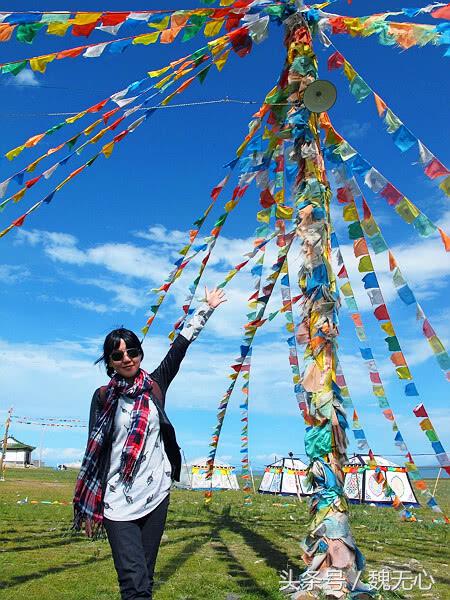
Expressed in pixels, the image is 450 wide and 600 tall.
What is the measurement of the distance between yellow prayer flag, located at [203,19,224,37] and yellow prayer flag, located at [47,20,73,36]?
1121mm

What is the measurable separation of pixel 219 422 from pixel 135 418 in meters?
6.52

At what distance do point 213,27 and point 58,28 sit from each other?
127cm

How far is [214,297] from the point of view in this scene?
12.7 feet

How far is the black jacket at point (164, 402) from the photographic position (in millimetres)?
3236

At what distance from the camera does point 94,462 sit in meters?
3.13

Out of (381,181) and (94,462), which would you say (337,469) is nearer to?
(94,462)

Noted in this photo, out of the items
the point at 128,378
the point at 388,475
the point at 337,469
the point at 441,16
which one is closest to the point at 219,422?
the point at 337,469

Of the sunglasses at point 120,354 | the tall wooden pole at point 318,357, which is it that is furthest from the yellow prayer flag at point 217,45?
the sunglasses at point 120,354

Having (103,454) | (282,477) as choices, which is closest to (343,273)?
(103,454)

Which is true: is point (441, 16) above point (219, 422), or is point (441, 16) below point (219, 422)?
above

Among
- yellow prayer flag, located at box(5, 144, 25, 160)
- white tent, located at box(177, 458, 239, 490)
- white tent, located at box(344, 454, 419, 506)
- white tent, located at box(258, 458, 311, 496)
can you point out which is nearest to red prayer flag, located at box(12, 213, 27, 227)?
yellow prayer flag, located at box(5, 144, 25, 160)

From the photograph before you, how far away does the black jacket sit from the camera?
3.24 m

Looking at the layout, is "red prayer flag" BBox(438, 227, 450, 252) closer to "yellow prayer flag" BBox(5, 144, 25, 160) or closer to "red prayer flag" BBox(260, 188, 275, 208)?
"red prayer flag" BBox(260, 188, 275, 208)

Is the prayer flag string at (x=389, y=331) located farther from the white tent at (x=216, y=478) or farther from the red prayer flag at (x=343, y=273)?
the white tent at (x=216, y=478)
